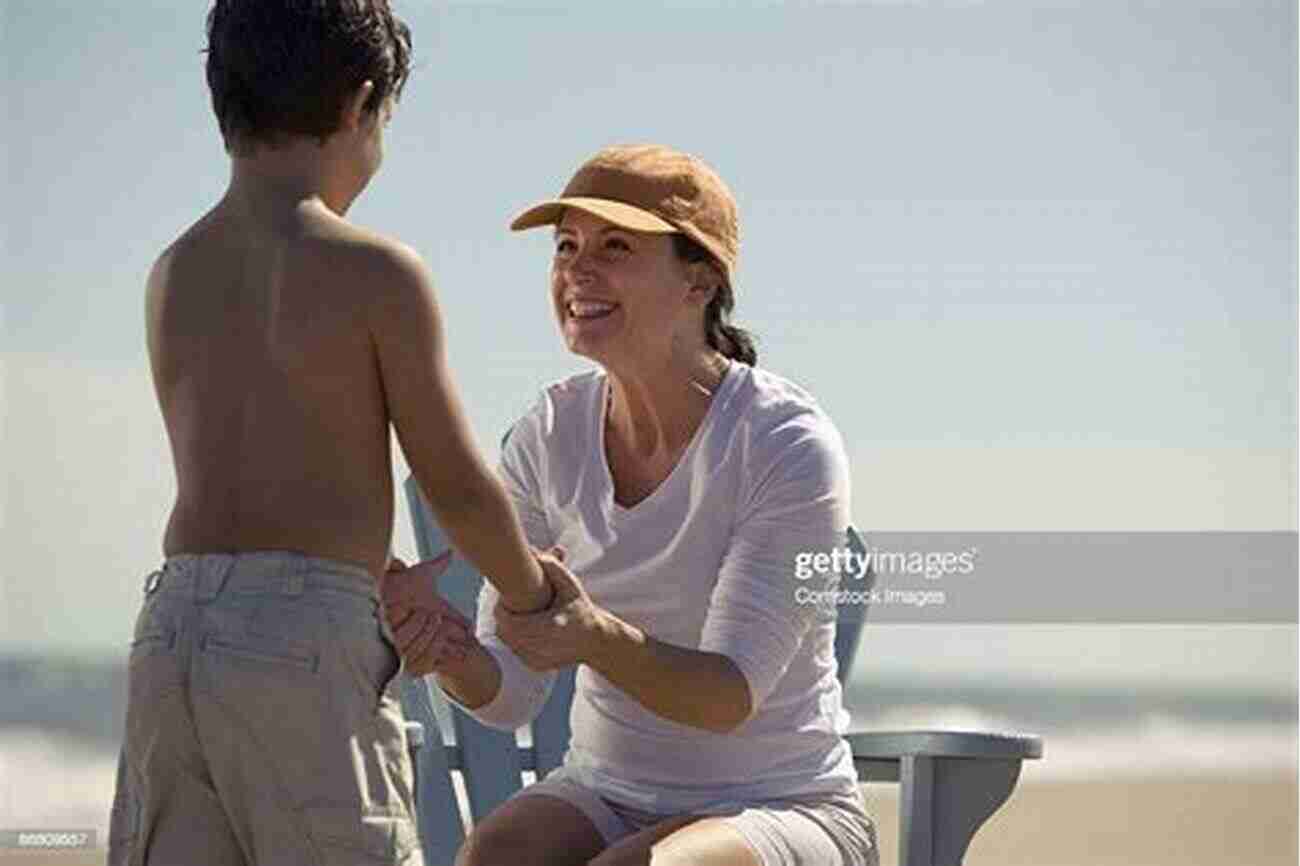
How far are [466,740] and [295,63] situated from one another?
42.7 inches

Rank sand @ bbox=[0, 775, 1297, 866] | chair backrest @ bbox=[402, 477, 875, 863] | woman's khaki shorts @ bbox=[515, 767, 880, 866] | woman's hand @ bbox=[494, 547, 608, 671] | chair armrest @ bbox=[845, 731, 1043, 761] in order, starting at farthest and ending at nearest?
sand @ bbox=[0, 775, 1297, 866], chair backrest @ bbox=[402, 477, 875, 863], chair armrest @ bbox=[845, 731, 1043, 761], woman's khaki shorts @ bbox=[515, 767, 880, 866], woman's hand @ bbox=[494, 547, 608, 671]

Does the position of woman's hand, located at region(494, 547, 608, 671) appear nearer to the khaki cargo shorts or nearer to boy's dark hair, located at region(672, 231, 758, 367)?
the khaki cargo shorts

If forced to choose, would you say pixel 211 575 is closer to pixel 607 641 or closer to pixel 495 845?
pixel 607 641

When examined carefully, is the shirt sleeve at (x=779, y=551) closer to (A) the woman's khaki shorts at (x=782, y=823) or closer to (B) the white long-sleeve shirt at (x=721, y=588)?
(B) the white long-sleeve shirt at (x=721, y=588)

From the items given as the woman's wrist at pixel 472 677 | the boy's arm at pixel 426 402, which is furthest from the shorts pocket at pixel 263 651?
the woman's wrist at pixel 472 677

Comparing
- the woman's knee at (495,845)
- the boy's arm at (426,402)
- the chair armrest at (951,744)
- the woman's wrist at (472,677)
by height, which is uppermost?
the boy's arm at (426,402)

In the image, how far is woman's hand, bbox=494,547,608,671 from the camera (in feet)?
7.08

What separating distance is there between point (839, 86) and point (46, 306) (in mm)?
1035

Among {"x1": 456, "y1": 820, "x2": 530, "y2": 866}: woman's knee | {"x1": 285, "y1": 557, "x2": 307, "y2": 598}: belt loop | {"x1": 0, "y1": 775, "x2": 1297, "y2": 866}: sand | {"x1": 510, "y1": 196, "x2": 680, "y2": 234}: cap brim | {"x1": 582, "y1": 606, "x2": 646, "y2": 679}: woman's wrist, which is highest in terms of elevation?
{"x1": 510, "y1": 196, "x2": 680, "y2": 234}: cap brim

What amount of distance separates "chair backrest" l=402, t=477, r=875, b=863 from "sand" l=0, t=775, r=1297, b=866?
2686 mm

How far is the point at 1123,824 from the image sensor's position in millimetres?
6266

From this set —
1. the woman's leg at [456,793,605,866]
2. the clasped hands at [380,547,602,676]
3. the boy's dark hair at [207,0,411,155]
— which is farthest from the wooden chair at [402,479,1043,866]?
the boy's dark hair at [207,0,411,155]

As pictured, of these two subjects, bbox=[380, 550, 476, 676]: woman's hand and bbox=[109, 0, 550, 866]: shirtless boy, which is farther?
bbox=[380, 550, 476, 676]: woman's hand

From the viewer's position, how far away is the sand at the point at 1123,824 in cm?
585
